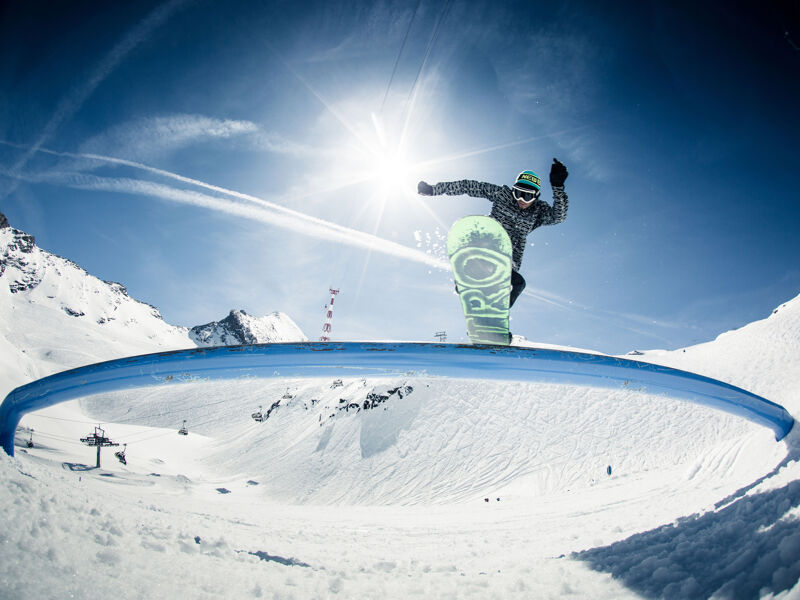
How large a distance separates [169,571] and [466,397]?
3919cm

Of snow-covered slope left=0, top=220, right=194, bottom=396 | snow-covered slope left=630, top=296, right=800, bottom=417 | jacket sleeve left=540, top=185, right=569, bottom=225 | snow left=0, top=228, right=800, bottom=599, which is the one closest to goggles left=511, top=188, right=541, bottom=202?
jacket sleeve left=540, top=185, right=569, bottom=225

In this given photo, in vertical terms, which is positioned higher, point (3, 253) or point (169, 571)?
point (3, 253)

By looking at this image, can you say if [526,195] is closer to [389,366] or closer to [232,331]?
[389,366]

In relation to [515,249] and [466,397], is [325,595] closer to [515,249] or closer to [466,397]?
[515,249]

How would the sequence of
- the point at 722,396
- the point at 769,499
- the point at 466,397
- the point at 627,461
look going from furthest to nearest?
the point at 466,397
the point at 627,461
the point at 722,396
the point at 769,499

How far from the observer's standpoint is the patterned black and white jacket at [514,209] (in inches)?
161

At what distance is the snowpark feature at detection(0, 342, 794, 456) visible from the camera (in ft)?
9.48

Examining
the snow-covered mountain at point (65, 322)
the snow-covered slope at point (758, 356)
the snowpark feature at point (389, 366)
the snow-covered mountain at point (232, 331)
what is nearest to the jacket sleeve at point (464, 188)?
the snowpark feature at point (389, 366)

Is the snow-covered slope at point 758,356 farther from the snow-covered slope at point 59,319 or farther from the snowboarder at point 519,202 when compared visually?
the snow-covered slope at point 59,319

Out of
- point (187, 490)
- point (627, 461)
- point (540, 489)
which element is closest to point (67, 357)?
point (187, 490)

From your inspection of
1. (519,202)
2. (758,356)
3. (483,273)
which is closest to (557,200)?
(519,202)

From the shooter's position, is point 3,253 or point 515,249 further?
Result: point 3,253

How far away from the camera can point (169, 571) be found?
1.61 m

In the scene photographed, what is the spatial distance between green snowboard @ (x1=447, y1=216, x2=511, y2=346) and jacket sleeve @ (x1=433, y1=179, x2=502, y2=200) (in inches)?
27.1
